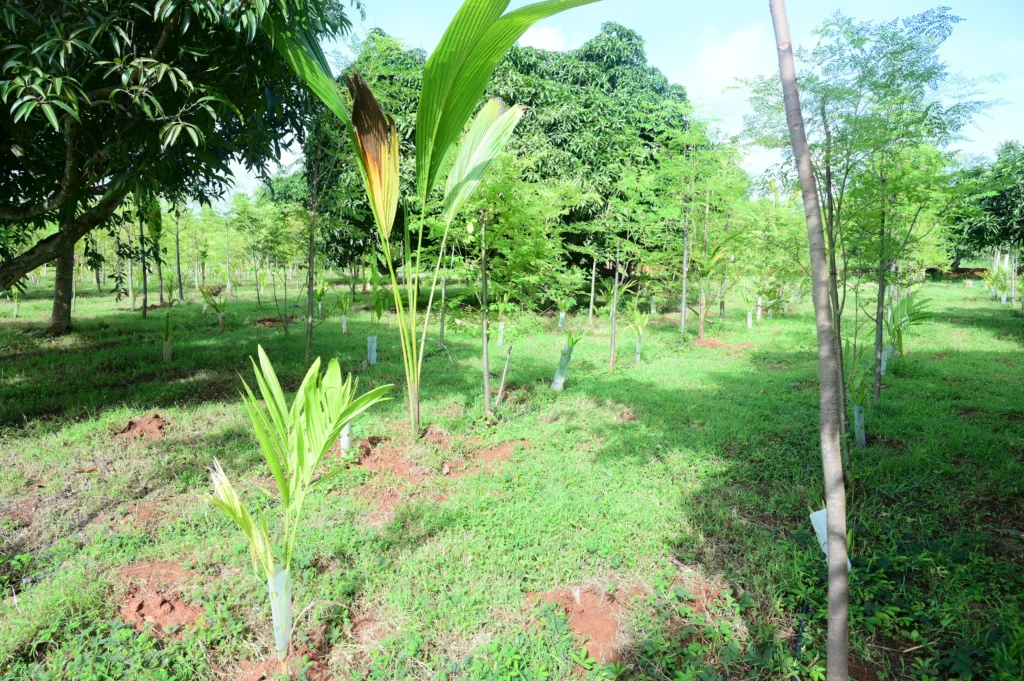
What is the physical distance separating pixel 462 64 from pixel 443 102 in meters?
0.31

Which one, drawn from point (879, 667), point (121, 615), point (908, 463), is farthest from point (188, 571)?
point (908, 463)

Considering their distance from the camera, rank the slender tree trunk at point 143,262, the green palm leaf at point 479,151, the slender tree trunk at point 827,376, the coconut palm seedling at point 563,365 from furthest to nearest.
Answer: the slender tree trunk at point 143,262 → the coconut palm seedling at point 563,365 → the green palm leaf at point 479,151 → the slender tree trunk at point 827,376

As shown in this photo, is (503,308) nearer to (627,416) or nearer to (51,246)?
(627,416)

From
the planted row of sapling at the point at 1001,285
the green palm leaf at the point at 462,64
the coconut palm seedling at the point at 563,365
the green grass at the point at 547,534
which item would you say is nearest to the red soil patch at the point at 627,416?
the green grass at the point at 547,534

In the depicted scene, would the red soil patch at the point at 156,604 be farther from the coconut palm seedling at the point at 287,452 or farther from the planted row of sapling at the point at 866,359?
the planted row of sapling at the point at 866,359

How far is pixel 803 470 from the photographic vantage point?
14.1 ft

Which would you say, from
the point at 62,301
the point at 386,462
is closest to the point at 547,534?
the point at 386,462

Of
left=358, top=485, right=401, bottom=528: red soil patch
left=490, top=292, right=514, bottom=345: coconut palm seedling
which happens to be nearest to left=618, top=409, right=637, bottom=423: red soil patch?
left=490, top=292, right=514, bottom=345: coconut palm seedling

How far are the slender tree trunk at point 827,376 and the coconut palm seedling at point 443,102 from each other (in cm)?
76

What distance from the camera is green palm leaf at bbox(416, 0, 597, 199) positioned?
7.04 feet

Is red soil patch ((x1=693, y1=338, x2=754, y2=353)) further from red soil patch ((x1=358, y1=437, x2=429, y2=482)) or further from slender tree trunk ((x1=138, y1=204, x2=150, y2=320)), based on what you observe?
slender tree trunk ((x1=138, y1=204, x2=150, y2=320))

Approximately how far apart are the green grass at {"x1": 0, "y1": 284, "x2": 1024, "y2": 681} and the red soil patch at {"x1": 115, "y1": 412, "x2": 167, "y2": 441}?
13 centimetres

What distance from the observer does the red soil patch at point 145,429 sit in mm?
4977

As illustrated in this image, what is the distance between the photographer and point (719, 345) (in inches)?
414
